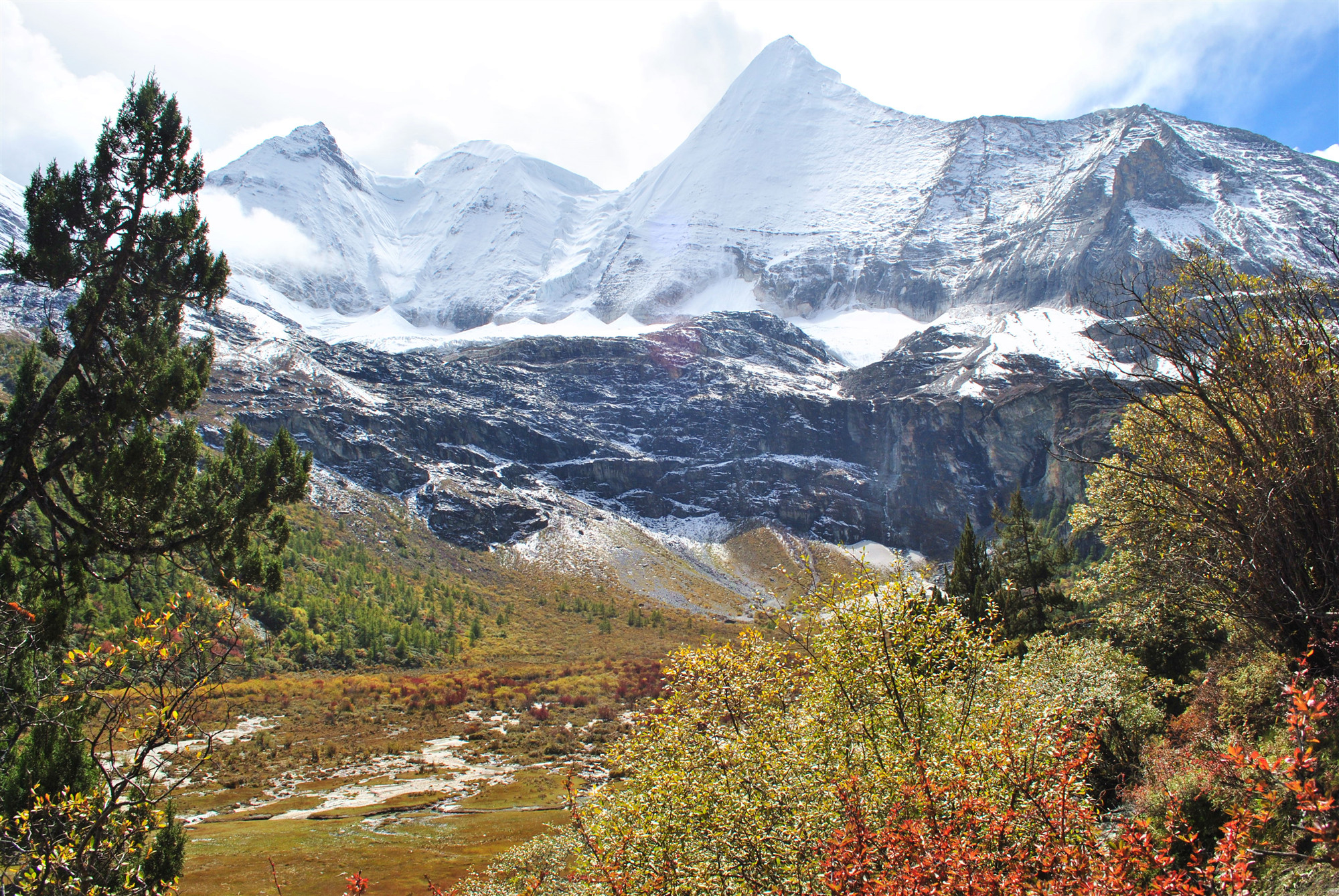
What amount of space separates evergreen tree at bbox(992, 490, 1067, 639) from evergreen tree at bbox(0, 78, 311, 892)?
4084cm

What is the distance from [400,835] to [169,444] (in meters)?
24.8

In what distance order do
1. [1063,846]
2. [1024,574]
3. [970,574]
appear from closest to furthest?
[1063,846] → [1024,574] → [970,574]

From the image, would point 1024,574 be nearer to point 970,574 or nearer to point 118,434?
point 970,574

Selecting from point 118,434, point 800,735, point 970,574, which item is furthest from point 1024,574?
point 118,434

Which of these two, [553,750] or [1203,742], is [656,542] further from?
[1203,742]

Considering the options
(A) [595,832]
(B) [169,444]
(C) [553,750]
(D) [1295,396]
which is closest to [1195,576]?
(D) [1295,396]

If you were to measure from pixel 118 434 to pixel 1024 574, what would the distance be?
49064mm

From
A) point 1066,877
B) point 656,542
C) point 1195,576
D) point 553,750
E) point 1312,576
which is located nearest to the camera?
point 1066,877

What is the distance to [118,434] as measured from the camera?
47.4 ft

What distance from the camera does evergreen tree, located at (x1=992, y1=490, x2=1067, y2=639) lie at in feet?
143

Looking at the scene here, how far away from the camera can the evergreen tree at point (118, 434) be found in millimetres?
12984

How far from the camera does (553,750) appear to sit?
5103 centimetres

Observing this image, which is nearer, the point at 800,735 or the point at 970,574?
the point at 800,735

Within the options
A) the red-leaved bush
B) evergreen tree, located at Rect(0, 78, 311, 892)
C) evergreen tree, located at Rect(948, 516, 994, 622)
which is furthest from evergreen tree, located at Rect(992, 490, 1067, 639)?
evergreen tree, located at Rect(0, 78, 311, 892)
